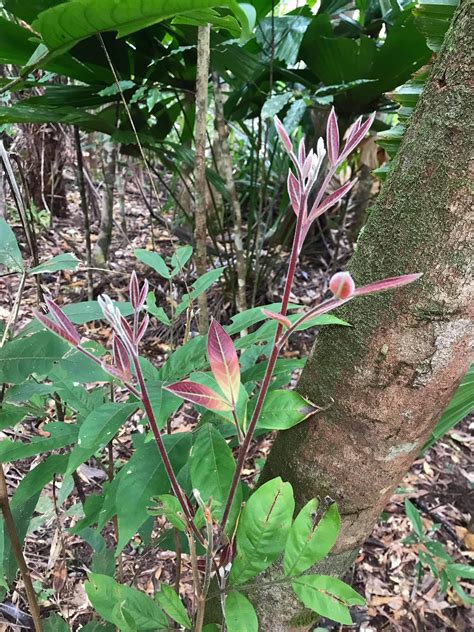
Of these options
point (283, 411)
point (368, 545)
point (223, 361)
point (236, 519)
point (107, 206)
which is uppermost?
point (223, 361)

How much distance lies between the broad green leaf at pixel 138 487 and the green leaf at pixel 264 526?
10 cm

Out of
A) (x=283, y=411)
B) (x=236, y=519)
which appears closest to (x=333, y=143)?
(x=283, y=411)

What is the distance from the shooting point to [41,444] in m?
0.55

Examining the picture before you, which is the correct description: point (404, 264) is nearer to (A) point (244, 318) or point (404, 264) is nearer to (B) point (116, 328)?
(A) point (244, 318)

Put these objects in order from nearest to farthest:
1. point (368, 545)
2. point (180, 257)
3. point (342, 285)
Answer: point (342, 285) → point (180, 257) → point (368, 545)

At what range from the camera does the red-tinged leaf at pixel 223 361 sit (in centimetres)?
34

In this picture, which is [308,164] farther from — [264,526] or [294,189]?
[264,526]

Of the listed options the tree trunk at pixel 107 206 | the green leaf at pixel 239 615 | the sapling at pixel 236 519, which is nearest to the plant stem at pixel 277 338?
the sapling at pixel 236 519

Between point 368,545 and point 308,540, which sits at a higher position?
point 308,540

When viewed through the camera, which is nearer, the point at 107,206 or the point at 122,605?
the point at 122,605

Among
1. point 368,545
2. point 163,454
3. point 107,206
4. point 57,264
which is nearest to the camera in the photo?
point 163,454

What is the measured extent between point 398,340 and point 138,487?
0.32m

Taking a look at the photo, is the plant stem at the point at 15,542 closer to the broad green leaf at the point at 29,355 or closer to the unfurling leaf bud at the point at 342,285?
the broad green leaf at the point at 29,355

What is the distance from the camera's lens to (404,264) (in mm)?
484
